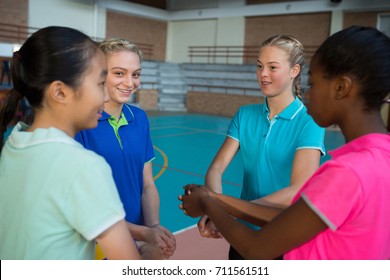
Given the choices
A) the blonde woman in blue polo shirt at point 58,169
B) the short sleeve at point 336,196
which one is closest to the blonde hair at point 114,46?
the blonde woman in blue polo shirt at point 58,169

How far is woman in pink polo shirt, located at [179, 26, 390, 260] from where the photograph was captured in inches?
37.8

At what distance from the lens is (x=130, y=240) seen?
3.47ft

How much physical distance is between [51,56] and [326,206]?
2.91 ft

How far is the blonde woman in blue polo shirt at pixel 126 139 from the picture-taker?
1.85m

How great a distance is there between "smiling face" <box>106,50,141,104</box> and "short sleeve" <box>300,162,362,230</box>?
1228 mm

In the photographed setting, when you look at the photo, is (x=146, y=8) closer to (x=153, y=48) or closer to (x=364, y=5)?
(x=153, y=48)

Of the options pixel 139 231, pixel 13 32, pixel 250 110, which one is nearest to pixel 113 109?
pixel 139 231

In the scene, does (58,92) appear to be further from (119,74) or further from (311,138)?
(311,138)

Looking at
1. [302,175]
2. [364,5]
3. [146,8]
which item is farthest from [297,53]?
[146,8]

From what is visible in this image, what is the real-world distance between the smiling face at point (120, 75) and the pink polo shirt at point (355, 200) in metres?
1.21

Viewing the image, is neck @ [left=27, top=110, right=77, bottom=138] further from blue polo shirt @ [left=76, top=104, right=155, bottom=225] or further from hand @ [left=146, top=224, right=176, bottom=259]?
hand @ [left=146, top=224, right=176, bottom=259]

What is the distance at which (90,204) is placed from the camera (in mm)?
972

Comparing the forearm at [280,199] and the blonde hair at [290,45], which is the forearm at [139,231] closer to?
the forearm at [280,199]

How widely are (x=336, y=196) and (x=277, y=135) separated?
102 cm
